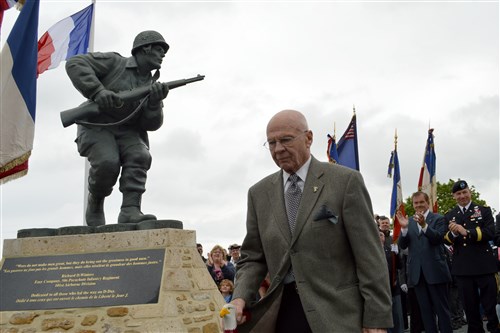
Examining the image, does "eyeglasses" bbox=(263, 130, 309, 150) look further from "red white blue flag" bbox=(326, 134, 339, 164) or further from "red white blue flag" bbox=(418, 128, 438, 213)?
"red white blue flag" bbox=(418, 128, 438, 213)

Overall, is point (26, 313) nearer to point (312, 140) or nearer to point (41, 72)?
point (312, 140)

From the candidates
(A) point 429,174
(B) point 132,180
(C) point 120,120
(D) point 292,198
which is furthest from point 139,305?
(A) point 429,174

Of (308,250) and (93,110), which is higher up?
(93,110)

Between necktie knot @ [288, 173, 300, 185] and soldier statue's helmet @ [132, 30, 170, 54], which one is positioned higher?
soldier statue's helmet @ [132, 30, 170, 54]

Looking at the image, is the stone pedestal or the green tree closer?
the stone pedestal

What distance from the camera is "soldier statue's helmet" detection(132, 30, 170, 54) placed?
715cm

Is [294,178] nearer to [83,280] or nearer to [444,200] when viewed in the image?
[83,280]

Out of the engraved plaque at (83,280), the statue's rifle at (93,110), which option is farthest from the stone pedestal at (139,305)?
the statue's rifle at (93,110)

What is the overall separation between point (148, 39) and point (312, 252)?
500 cm

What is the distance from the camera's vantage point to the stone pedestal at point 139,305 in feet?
19.5

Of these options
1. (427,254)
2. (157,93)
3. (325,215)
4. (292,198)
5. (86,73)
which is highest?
(86,73)

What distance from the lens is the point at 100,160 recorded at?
22.6 ft

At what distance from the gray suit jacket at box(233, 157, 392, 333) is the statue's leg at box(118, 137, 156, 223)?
4.17m

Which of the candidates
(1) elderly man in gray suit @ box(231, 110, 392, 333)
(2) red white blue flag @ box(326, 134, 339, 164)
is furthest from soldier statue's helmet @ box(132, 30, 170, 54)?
(2) red white blue flag @ box(326, 134, 339, 164)
